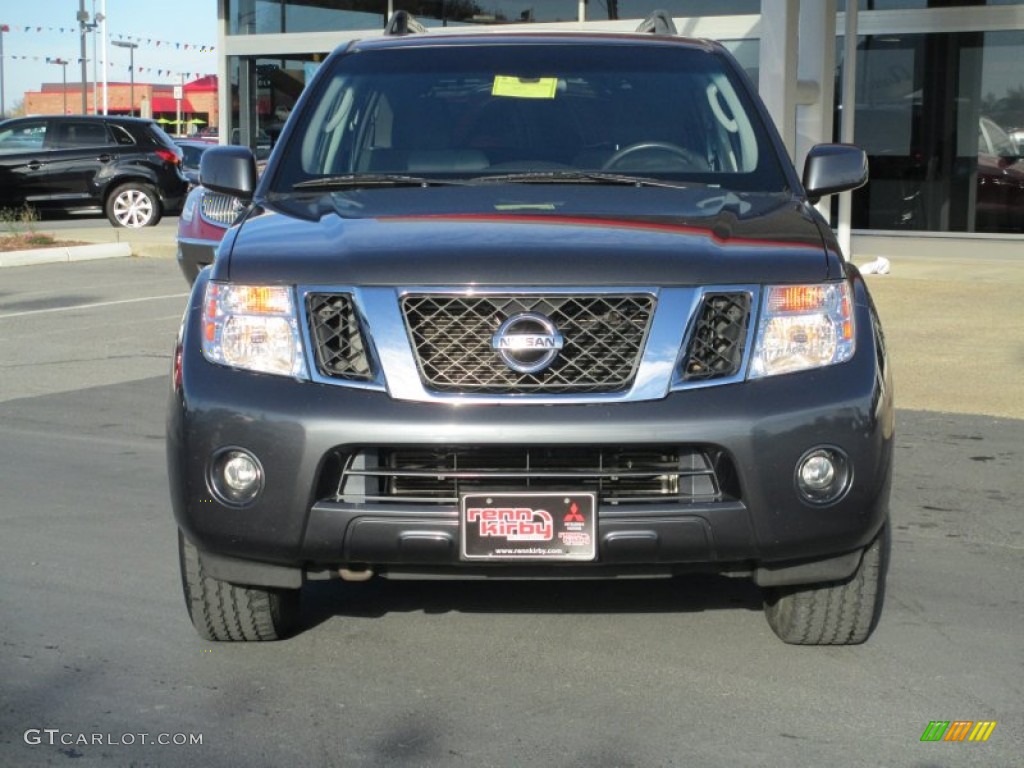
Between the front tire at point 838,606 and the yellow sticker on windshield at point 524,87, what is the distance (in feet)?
6.61

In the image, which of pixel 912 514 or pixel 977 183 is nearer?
pixel 912 514

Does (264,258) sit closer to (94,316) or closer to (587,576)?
(587,576)

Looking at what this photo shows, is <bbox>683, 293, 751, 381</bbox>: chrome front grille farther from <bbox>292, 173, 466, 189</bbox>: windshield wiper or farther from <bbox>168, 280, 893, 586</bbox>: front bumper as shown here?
<bbox>292, 173, 466, 189</bbox>: windshield wiper

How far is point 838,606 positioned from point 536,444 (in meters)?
1.18

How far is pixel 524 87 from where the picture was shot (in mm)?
5793

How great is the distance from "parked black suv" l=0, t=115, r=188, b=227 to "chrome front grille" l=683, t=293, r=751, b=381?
21354 mm

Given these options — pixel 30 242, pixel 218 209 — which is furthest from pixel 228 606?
pixel 30 242

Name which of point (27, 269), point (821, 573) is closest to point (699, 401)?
point (821, 573)

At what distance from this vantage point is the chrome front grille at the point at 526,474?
4094mm

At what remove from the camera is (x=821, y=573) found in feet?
14.3

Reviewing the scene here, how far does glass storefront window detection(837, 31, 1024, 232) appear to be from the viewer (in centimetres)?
1889

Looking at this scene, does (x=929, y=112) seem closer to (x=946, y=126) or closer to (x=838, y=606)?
(x=946, y=126)

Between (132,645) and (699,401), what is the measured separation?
188 centimetres

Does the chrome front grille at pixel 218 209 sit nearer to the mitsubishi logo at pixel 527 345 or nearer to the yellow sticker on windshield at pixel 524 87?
the yellow sticker on windshield at pixel 524 87
